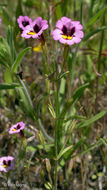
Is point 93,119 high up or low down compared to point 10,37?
down

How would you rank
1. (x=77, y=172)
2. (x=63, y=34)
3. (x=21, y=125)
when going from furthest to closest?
(x=77, y=172) < (x=21, y=125) < (x=63, y=34)

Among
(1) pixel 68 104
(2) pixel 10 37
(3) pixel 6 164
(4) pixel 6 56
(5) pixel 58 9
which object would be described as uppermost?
(5) pixel 58 9

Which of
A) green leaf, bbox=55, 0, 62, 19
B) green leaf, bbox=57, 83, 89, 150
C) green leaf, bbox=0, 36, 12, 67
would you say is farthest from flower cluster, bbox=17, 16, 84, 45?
green leaf, bbox=55, 0, 62, 19

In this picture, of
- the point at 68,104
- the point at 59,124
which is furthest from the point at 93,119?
the point at 68,104

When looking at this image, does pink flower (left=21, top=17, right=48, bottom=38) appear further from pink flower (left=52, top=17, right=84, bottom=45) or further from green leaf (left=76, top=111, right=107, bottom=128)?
green leaf (left=76, top=111, right=107, bottom=128)

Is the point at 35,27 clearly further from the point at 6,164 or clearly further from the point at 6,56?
the point at 6,164

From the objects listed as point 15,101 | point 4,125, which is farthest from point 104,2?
point 4,125

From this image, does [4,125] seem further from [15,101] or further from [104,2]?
[104,2]

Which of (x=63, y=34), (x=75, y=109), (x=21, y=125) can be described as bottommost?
(x=75, y=109)

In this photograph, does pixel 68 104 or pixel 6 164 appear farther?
pixel 6 164

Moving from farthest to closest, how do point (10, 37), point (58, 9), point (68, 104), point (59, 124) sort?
point (58, 9)
point (59, 124)
point (10, 37)
point (68, 104)

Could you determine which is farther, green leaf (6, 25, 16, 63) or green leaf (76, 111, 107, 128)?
green leaf (76, 111, 107, 128)
